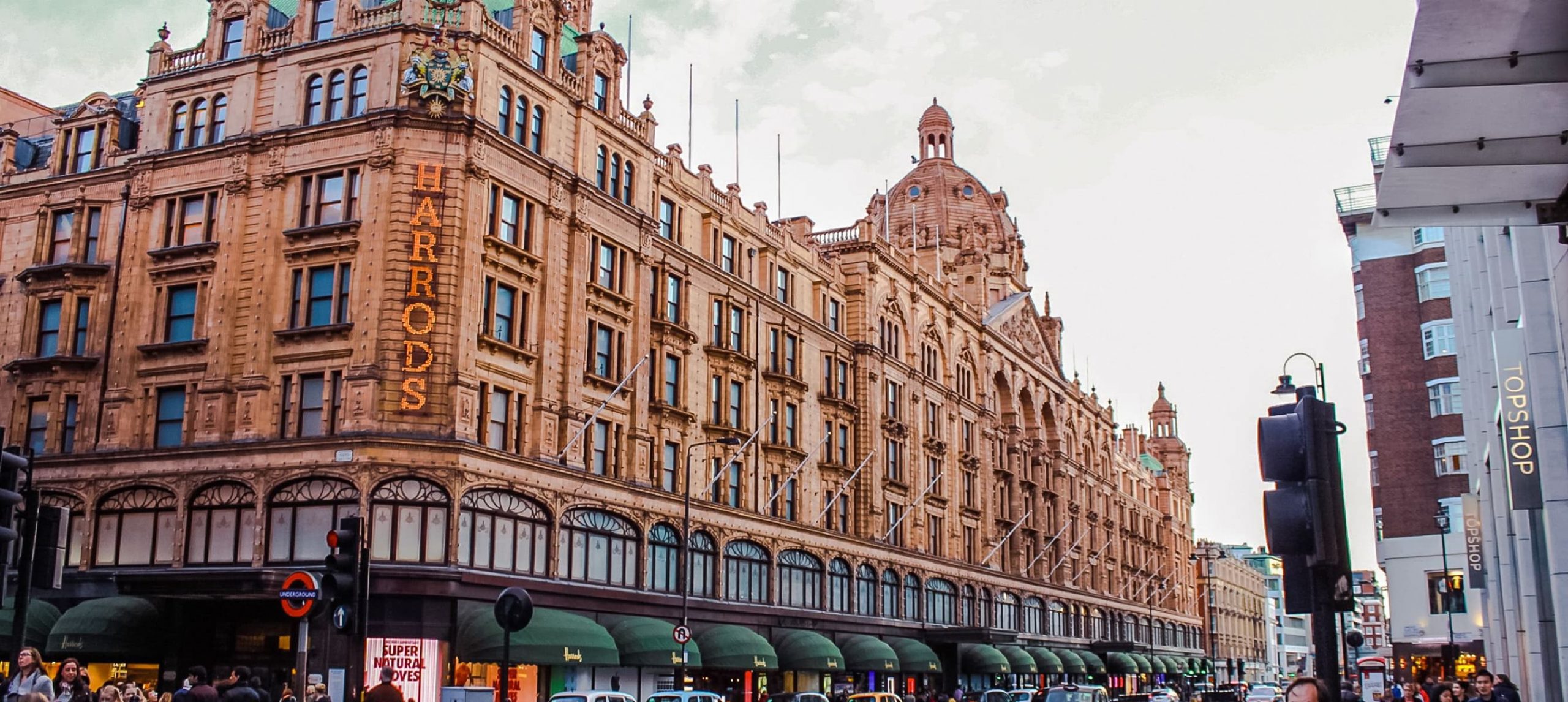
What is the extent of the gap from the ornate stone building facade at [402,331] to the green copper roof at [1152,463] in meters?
95.1

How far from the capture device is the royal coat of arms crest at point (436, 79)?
4412 centimetres

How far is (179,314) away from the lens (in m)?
46.5

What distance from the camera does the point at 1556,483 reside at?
20.9 meters

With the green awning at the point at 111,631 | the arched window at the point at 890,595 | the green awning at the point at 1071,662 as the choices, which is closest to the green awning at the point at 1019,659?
the green awning at the point at 1071,662

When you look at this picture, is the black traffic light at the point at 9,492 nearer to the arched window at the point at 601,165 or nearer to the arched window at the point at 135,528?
the arched window at the point at 135,528

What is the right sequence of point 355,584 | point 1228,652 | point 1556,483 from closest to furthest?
point 355,584 < point 1556,483 < point 1228,652

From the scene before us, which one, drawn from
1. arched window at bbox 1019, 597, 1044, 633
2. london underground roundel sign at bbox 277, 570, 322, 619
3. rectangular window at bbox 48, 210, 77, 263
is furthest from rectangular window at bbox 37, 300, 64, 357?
arched window at bbox 1019, 597, 1044, 633

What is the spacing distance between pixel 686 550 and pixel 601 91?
59.6ft

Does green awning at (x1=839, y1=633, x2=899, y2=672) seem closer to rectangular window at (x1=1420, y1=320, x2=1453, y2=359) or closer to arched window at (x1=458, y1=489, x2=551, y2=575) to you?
arched window at (x1=458, y1=489, x2=551, y2=575)

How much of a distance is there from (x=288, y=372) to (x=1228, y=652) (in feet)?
455

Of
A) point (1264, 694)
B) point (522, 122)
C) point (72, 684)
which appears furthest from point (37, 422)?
point (1264, 694)

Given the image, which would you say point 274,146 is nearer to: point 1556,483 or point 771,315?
point 771,315

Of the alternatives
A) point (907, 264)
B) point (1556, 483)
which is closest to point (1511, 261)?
point (1556, 483)

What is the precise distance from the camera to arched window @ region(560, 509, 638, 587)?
4672 cm
